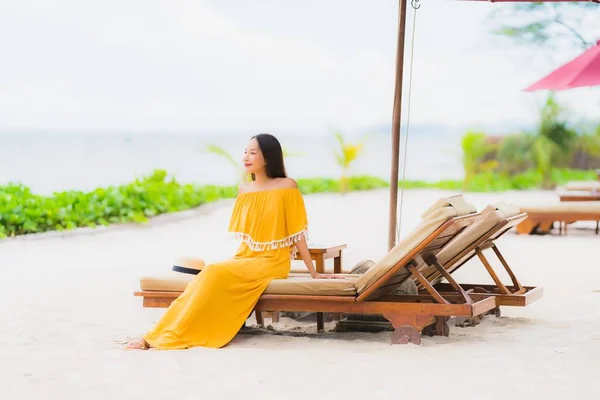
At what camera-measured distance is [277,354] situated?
14.8ft

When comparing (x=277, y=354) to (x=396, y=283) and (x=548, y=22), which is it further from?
(x=548, y=22)

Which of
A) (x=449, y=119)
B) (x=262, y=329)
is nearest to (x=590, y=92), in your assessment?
(x=449, y=119)

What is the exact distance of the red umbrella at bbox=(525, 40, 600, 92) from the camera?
6.21 meters

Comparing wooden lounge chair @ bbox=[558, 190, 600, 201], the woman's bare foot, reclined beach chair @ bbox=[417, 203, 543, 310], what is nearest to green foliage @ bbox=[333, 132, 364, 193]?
wooden lounge chair @ bbox=[558, 190, 600, 201]

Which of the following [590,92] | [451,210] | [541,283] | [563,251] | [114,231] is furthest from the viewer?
[590,92]

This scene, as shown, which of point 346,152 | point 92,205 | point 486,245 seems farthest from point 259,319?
point 346,152

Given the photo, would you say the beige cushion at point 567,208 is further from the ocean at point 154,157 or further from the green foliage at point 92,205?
the ocean at point 154,157

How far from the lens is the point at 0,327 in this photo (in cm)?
542

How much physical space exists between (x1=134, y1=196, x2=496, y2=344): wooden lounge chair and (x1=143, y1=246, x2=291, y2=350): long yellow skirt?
0.34ft

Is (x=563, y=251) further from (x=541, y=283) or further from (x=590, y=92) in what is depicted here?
(x=590, y=92)

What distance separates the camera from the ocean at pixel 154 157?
3397cm

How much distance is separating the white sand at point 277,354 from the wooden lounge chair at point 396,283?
17 cm

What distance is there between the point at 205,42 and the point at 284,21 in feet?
14.1

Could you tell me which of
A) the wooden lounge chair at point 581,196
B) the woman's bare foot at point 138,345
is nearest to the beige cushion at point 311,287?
the woman's bare foot at point 138,345
